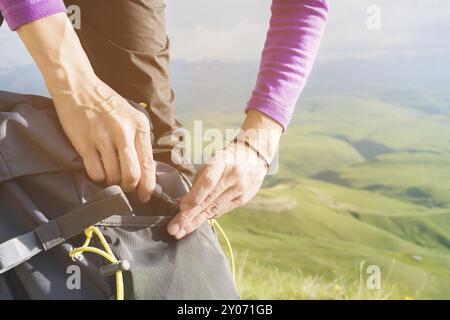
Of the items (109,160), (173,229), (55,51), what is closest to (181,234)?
(173,229)

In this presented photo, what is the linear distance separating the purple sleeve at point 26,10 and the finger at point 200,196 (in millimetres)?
275

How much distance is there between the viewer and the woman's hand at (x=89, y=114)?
0.66 meters

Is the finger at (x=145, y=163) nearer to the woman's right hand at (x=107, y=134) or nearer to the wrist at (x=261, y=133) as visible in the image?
the woman's right hand at (x=107, y=134)

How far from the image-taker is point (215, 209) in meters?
0.75

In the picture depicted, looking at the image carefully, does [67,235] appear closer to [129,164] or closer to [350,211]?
[129,164]

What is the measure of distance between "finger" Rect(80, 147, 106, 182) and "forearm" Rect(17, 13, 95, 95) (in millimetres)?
84

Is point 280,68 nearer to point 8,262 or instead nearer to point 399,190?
point 8,262

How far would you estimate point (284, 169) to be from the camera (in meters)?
2.42

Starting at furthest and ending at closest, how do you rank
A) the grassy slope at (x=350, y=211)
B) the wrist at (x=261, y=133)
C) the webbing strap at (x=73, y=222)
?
the grassy slope at (x=350, y=211) < the wrist at (x=261, y=133) < the webbing strap at (x=73, y=222)

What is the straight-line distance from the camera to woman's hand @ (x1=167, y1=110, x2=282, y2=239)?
706 millimetres

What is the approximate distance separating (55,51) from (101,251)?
25 cm

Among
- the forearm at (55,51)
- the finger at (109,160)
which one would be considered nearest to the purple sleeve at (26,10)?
the forearm at (55,51)

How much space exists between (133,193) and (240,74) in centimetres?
194
